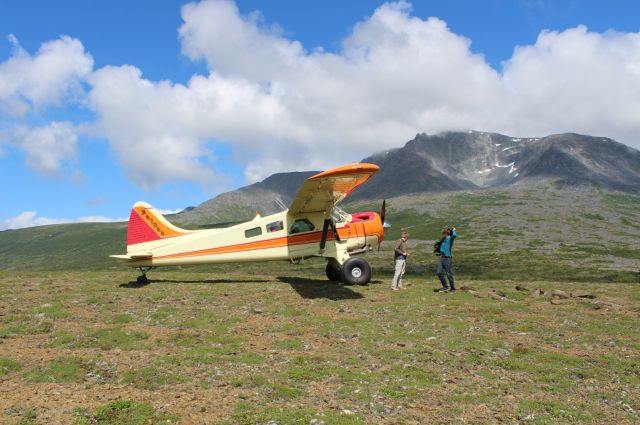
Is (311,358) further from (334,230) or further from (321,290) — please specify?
(334,230)

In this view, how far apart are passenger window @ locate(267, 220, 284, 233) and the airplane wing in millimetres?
771

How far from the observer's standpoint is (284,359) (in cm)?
1020

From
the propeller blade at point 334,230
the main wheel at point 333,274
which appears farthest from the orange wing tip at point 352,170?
the main wheel at point 333,274

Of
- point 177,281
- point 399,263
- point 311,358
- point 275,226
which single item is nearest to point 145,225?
point 177,281

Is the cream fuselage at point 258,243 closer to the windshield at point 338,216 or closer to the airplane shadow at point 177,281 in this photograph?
the windshield at point 338,216

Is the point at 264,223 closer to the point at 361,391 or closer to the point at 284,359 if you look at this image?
the point at 284,359

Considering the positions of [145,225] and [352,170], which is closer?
[352,170]

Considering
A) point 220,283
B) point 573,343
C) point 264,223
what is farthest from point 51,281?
point 573,343

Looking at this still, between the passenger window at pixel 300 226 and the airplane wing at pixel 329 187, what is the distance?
429 mm

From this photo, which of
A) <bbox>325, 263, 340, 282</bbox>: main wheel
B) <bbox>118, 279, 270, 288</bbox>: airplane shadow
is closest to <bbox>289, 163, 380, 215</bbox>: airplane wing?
<bbox>325, 263, 340, 282</bbox>: main wheel

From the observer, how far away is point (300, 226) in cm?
2045

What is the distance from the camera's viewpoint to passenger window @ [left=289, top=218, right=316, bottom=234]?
20406 millimetres

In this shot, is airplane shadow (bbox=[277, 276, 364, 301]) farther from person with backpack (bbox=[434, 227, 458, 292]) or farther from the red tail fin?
the red tail fin

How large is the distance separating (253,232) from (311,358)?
34.3 feet
